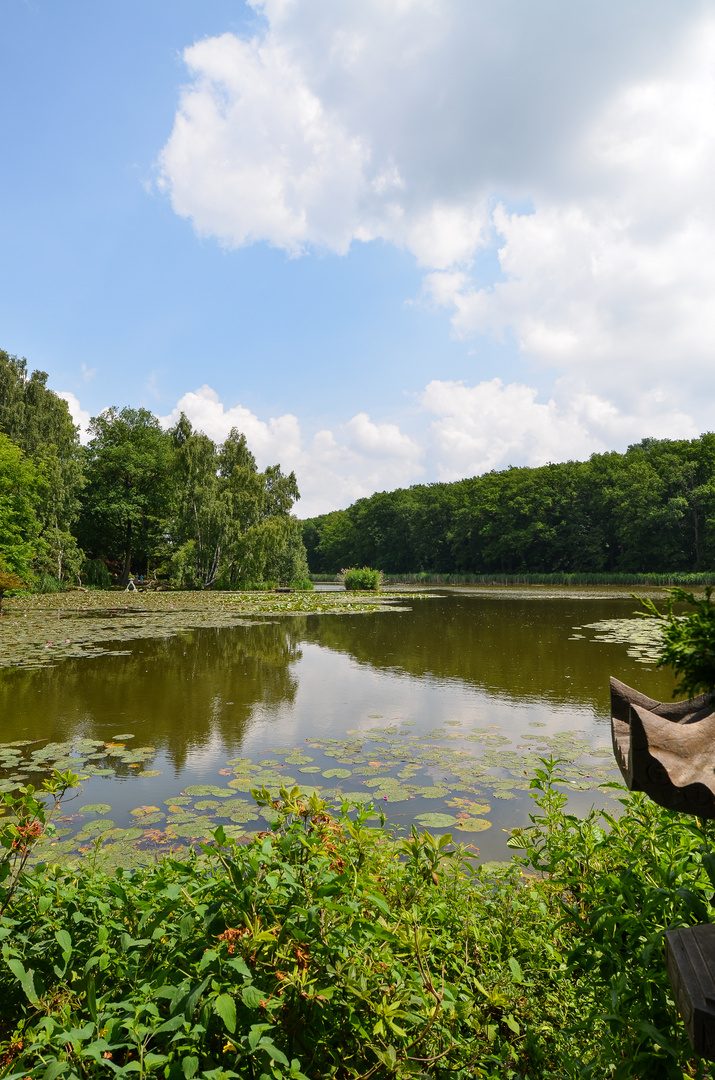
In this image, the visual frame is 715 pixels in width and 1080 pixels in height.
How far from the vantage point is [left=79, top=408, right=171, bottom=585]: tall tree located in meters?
38.4

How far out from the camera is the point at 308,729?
6.95m

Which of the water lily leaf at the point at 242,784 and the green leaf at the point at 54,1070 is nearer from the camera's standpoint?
the green leaf at the point at 54,1070

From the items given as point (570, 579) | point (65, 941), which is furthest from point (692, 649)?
point (570, 579)

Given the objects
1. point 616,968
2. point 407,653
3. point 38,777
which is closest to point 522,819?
point 616,968

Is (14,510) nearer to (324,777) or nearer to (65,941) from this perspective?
(324,777)

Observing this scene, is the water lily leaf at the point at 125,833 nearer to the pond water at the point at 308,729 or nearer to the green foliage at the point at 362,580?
the pond water at the point at 308,729

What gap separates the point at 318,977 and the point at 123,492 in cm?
4074

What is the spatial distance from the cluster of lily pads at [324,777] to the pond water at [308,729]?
0.8 inches

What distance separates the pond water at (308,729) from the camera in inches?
177

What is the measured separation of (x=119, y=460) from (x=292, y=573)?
1428 centimetres

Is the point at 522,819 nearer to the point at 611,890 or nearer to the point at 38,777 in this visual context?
the point at 611,890

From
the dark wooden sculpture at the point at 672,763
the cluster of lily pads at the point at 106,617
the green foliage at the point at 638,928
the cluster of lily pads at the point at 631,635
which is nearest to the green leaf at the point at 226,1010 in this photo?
the green foliage at the point at 638,928

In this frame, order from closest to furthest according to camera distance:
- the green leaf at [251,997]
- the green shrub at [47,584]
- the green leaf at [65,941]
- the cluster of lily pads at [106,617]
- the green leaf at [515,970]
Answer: the green leaf at [251,997] < the green leaf at [65,941] < the green leaf at [515,970] < the cluster of lily pads at [106,617] < the green shrub at [47,584]

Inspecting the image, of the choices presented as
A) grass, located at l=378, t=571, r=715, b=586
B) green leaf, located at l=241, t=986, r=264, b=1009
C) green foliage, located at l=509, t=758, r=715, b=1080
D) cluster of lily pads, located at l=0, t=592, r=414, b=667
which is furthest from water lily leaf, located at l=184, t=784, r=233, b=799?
grass, located at l=378, t=571, r=715, b=586
